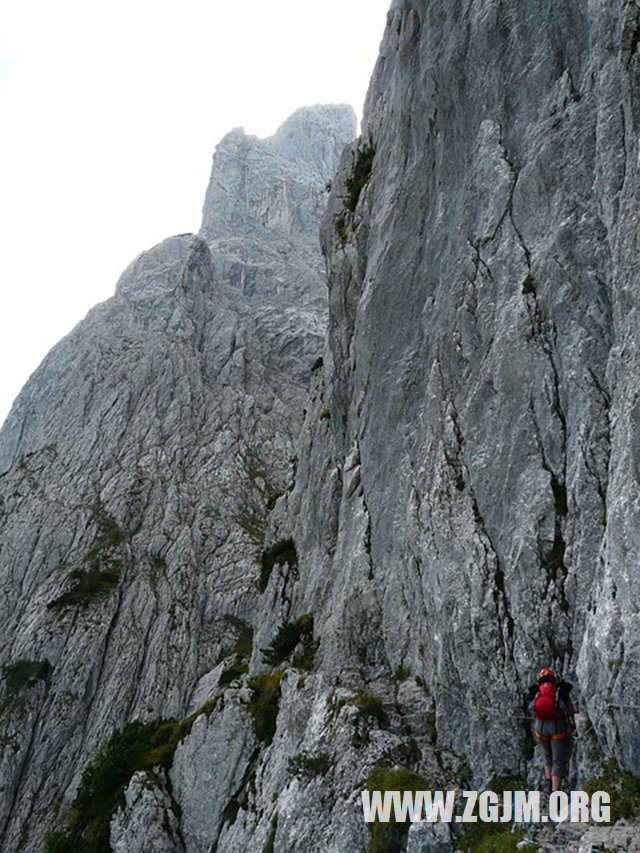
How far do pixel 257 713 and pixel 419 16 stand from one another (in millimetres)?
34867

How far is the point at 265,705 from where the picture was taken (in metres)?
27.2

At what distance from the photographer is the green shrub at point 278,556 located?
138 feet

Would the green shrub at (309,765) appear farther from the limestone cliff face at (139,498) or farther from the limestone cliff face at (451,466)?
the limestone cliff face at (139,498)

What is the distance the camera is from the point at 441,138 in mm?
27859

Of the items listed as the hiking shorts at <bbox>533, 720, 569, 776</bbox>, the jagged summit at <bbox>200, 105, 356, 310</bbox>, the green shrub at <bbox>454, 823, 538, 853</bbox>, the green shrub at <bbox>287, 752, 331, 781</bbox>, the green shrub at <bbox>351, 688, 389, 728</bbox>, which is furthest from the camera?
the jagged summit at <bbox>200, 105, 356, 310</bbox>

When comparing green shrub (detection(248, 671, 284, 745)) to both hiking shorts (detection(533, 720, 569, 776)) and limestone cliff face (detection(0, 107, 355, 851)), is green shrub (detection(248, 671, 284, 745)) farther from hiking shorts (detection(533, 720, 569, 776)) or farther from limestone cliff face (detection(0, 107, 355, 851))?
limestone cliff face (detection(0, 107, 355, 851))

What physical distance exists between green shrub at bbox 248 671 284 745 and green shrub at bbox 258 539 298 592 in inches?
510

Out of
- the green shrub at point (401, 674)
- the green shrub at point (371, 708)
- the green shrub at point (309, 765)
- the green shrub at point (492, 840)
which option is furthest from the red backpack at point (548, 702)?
the green shrub at point (401, 674)

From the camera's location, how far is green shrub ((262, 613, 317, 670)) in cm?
3167

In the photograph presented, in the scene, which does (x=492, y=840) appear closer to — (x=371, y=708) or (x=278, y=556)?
(x=371, y=708)

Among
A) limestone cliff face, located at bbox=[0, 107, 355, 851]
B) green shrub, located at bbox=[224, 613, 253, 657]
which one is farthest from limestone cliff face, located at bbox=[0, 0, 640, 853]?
green shrub, located at bbox=[224, 613, 253, 657]

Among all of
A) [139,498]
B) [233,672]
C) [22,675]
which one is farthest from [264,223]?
[233,672]

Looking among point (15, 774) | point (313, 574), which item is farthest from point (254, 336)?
point (313, 574)

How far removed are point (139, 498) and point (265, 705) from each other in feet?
233
